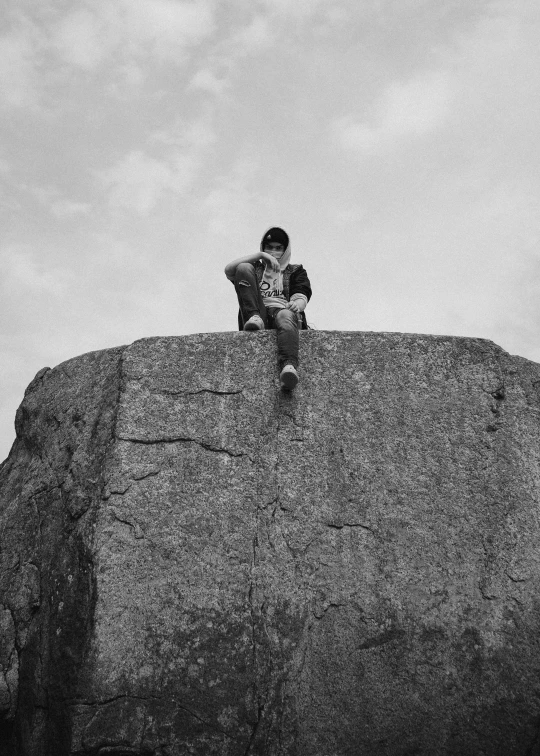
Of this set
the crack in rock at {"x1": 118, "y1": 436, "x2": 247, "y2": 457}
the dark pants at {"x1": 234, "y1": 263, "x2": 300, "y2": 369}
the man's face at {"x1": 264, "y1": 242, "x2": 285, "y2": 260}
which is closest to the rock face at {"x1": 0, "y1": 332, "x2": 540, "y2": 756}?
the crack in rock at {"x1": 118, "y1": 436, "x2": 247, "y2": 457}

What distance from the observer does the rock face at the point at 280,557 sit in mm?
3326

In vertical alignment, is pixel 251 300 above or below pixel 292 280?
below

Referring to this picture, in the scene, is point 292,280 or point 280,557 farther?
point 292,280

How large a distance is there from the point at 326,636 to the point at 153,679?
2.69ft

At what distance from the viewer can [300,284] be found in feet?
15.6

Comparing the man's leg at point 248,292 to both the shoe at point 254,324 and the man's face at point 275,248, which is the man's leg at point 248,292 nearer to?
the shoe at point 254,324

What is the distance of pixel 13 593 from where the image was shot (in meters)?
3.94

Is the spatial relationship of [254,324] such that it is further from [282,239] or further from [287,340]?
[282,239]

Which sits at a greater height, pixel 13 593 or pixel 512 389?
pixel 512 389

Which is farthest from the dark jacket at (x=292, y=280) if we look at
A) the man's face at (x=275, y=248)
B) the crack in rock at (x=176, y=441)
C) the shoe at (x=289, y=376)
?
the crack in rock at (x=176, y=441)

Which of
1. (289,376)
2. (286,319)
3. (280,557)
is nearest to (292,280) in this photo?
(286,319)

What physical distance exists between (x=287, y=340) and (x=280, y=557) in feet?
3.77

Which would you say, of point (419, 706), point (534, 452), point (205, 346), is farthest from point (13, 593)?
point (534, 452)

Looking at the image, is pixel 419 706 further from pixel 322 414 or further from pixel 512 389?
pixel 512 389
